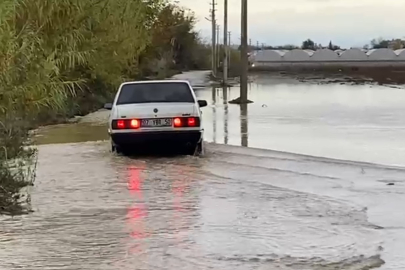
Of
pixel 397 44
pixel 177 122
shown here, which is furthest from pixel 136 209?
pixel 397 44

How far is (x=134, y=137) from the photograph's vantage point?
14688mm

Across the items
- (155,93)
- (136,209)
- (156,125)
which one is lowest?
(136,209)

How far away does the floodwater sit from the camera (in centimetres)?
769

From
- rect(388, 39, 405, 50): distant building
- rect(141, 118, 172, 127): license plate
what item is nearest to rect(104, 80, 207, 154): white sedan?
rect(141, 118, 172, 127): license plate

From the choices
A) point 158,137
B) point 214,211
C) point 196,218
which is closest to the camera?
point 196,218

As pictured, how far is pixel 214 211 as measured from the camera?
996cm

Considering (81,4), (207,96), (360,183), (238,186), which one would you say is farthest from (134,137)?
(207,96)

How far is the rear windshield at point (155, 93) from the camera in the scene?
1554cm

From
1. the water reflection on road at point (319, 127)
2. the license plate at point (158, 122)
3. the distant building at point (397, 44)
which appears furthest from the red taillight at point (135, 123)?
the distant building at point (397, 44)

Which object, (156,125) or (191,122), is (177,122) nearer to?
(191,122)

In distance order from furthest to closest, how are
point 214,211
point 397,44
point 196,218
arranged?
point 397,44
point 214,211
point 196,218

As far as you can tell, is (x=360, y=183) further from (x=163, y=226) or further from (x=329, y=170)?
(x=163, y=226)

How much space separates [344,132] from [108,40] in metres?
11.8

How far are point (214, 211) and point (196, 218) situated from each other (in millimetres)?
517
